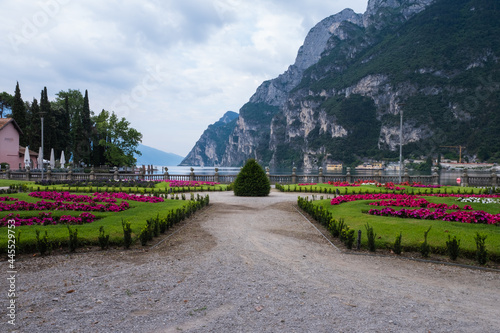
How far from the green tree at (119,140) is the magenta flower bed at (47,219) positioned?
51.9 m

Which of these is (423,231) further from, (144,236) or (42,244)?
(42,244)

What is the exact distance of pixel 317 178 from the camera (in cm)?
3212

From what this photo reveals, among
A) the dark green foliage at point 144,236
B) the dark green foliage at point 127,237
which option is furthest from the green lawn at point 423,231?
the dark green foliage at point 127,237

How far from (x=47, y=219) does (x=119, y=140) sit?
5476 cm

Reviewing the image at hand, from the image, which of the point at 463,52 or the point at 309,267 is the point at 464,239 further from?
the point at 463,52

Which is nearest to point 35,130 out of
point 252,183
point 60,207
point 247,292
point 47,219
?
point 252,183

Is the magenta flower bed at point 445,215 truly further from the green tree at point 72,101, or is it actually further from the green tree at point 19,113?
the green tree at point 72,101

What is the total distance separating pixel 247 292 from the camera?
5145 millimetres

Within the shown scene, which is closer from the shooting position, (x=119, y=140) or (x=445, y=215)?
(x=445, y=215)

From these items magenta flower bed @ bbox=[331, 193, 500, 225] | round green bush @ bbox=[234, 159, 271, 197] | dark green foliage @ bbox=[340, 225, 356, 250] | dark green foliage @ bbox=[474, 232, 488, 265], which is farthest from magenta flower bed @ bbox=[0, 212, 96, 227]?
round green bush @ bbox=[234, 159, 271, 197]

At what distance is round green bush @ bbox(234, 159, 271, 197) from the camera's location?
21.4 metres

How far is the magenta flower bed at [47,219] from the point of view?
30.4 feet

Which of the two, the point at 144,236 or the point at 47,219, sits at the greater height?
the point at 47,219

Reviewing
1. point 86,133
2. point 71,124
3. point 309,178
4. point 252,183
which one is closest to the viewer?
point 252,183
